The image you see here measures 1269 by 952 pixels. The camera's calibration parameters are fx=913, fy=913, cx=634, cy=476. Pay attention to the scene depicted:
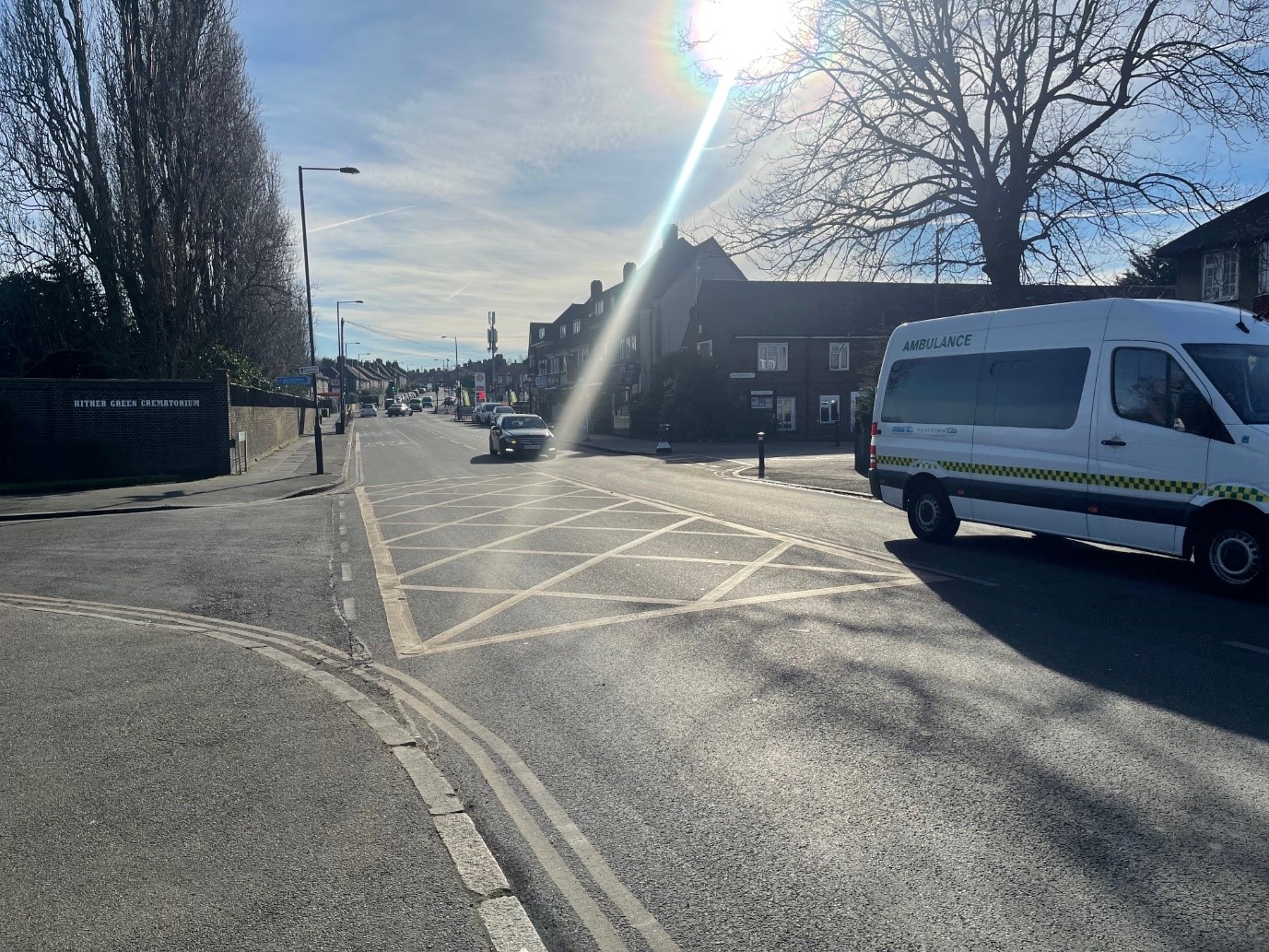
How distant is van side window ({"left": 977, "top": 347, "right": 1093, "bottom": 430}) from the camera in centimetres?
948

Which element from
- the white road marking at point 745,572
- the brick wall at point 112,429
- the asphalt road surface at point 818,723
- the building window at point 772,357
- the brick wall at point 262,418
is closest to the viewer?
the asphalt road surface at point 818,723

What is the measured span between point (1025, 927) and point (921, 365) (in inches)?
373

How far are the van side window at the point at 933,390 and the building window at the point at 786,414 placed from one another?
32.1 metres

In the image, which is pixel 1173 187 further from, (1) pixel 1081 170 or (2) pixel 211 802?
(2) pixel 211 802

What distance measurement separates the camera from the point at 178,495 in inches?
755

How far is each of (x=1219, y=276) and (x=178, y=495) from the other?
30.3 metres

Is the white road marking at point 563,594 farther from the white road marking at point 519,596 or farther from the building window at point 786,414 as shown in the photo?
the building window at point 786,414

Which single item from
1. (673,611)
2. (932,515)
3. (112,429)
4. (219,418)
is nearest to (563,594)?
(673,611)

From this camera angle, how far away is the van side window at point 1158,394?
8195 mm

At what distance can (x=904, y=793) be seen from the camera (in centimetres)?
419

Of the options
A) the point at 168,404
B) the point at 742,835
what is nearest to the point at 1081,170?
the point at 742,835

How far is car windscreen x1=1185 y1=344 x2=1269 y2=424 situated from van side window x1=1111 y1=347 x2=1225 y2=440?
0.57 feet

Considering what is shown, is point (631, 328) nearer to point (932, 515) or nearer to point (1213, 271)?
point (1213, 271)

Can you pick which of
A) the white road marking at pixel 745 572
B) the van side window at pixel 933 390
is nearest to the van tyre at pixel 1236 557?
the van side window at pixel 933 390
